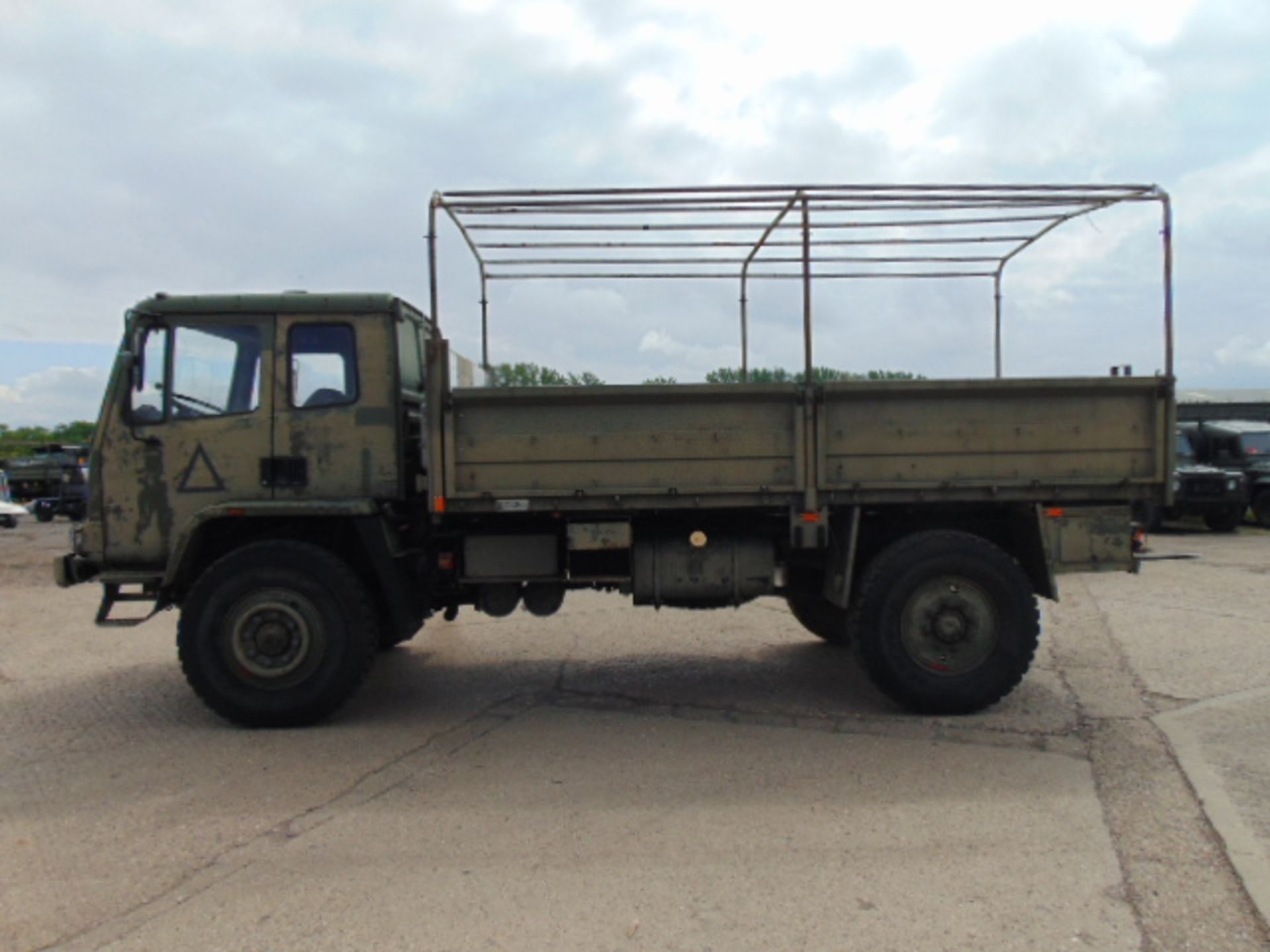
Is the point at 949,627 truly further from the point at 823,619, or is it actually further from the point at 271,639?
the point at 271,639

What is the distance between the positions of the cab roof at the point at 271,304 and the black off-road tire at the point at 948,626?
3491 mm

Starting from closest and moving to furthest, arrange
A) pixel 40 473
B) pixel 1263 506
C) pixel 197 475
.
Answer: pixel 197 475 < pixel 1263 506 < pixel 40 473

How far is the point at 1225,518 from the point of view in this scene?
55.2 feet

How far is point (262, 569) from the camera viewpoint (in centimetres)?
551

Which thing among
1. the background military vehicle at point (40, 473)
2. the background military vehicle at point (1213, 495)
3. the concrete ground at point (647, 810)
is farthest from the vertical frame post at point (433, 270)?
the background military vehicle at point (40, 473)

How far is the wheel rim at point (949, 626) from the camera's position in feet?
18.4

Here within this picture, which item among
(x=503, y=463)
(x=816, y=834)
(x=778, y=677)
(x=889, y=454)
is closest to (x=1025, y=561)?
(x=889, y=454)

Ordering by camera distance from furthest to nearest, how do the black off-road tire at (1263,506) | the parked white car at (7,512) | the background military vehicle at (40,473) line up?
1. the background military vehicle at (40,473)
2. the parked white car at (7,512)
3. the black off-road tire at (1263,506)

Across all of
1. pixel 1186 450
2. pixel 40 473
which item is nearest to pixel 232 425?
pixel 1186 450

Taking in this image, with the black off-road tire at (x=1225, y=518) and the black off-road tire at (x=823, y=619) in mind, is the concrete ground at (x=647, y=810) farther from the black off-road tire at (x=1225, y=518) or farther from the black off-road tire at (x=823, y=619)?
the black off-road tire at (x=1225, y=518)

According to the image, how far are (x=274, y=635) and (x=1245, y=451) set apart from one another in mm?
18572

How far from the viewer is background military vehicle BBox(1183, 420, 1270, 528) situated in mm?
17578

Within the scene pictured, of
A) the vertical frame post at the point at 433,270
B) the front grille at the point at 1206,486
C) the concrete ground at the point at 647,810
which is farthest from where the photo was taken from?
the front grille at the point at 1206,486

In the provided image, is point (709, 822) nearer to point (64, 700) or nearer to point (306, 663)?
point (306, 663)
